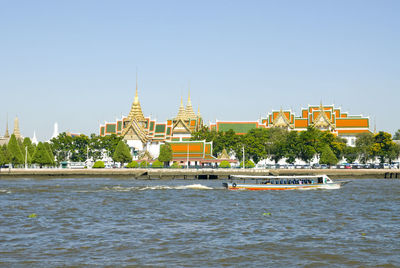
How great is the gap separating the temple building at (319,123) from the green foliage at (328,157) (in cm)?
3535

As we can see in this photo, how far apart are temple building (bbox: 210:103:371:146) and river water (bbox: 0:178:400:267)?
95792mm

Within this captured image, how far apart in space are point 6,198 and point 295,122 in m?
111

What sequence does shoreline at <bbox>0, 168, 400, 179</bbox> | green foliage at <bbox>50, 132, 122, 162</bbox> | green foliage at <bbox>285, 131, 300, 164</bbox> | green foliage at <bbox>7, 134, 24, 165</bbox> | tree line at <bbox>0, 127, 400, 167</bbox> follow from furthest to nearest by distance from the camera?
green foliage at <bbox>50, 132, 122, 162</bbox>
green foliage at <bbox>285, 131, 300, 164</bbox>
tree line at <bbox>0, 127, 400, 167</bbox>
green foliage at <bbox>7, 134, 24, 165</bbox>
shoreline at <bbox>0, 168, 400, 179</bbox>

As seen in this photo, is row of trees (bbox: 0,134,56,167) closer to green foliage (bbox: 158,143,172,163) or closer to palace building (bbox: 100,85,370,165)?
green foliage (bbox: 158,143,172,163)

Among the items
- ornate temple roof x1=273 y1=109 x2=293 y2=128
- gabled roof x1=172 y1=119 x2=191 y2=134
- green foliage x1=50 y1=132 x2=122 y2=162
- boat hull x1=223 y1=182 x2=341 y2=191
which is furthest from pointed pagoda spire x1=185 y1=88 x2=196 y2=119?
boat hull x1=223 y1=182 x2=341 y2=191

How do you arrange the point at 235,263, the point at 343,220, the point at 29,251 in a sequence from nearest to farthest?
the point at 235,263 < the point at 29,251 < the point at 343,220

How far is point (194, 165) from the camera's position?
112m

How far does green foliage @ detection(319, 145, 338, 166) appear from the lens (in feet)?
338

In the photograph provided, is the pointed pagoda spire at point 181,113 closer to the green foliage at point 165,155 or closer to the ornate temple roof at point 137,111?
the ornate temple roof at point 137,111

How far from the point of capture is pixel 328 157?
339ft

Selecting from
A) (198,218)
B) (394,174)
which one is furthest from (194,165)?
(198,218)

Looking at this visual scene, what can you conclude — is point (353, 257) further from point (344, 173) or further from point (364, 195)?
point (344, 173)

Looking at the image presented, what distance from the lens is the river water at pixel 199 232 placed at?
73.1ft

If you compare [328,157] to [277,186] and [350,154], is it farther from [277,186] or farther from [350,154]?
[277,186]
